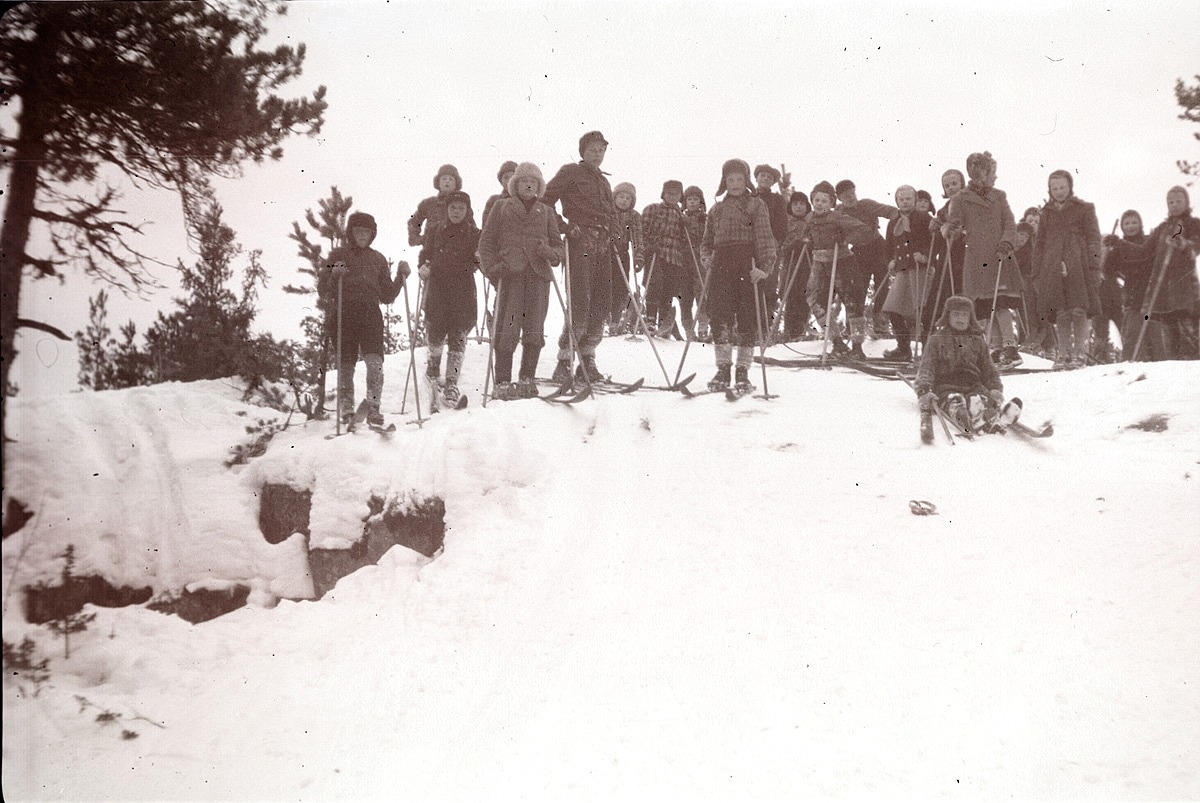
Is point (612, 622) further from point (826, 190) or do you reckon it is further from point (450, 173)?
point (826, 190)

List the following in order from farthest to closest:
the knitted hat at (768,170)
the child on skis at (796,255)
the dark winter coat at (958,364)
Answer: the child on skis at (796,255)
the knitted hat at (768,170)
the dark winter coat at (958,364)

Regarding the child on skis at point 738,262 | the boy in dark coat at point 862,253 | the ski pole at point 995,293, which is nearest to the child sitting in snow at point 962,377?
the child on skis at point 738,262

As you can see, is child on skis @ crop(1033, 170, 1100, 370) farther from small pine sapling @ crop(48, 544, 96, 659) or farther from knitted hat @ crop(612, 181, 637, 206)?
small pine sapling @ crop(48, 544, 96, 659)

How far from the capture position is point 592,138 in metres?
5.87

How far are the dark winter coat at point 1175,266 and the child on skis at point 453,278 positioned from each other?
215 inches

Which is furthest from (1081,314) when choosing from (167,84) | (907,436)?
(167,84)

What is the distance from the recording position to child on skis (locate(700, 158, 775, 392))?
608cm

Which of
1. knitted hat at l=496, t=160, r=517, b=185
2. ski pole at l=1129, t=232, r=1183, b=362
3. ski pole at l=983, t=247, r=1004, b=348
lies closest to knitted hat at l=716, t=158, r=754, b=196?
knitted hat at l=496, t=160, r=517, b=185

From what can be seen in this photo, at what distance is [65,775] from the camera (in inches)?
108

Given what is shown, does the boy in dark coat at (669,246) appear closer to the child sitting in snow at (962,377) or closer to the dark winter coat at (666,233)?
the dark winter coat at (666,233)

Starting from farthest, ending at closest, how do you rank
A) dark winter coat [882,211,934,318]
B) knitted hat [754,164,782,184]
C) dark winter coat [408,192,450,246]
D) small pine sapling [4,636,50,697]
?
knitted hat [754,164,782,184] → dark winter coat [882,211,934,318] → dark winter coat [408,192,450,246] → small pine sapling [4,636,50,697]

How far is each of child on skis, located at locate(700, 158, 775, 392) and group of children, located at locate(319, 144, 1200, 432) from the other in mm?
13

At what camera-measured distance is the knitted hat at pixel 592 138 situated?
582 cm

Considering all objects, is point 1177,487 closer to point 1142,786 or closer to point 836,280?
point 1142,786
